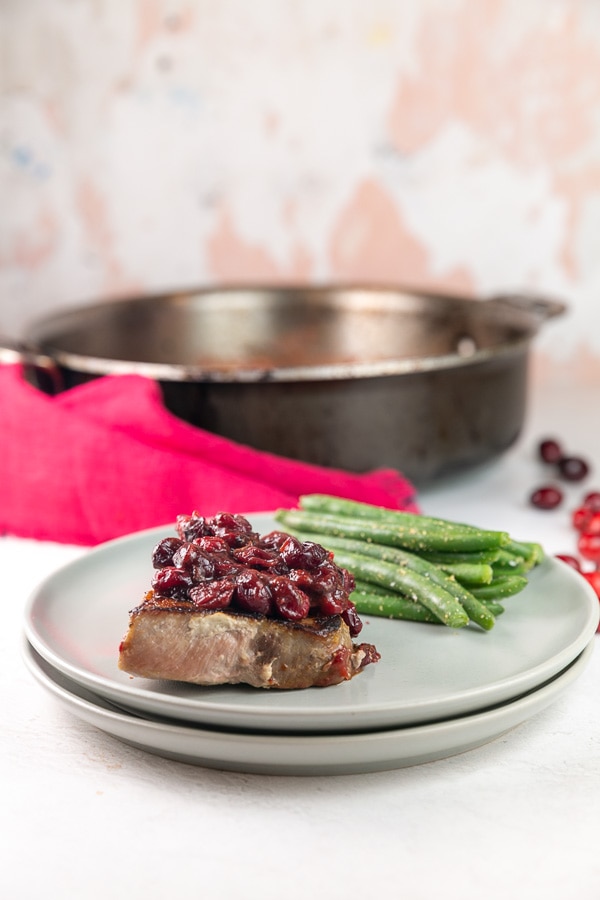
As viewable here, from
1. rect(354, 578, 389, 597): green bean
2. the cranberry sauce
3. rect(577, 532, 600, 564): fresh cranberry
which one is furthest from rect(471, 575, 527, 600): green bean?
rect(577, 532, 600, 564): fresh cranberry

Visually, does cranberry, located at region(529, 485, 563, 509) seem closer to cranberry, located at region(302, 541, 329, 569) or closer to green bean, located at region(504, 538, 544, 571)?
green bean, located at region(504, 538, 544, 571)

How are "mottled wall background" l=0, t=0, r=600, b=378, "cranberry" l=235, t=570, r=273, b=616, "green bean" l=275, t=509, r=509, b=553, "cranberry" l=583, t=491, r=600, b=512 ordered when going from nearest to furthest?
1. "cranberry" l=235, t=570, r=273, b=616
2. "green bean" l=275, t=509, r=509, b=553
3. "cranberry" l=583, t=491, r=600, b=512
4. "mottled wall background" l=0, t=0, r=600, b=378

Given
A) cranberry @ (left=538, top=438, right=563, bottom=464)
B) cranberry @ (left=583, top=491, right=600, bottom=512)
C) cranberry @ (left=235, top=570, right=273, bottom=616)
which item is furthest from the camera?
cranberry @ (left=538, top=438, right=563, bottom=464)

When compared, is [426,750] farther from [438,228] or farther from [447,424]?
[438,228]

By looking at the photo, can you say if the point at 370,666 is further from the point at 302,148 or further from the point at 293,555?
the point at 302,148

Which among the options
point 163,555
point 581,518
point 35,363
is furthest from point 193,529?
point 35,363
